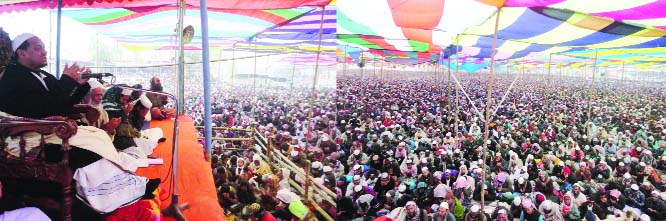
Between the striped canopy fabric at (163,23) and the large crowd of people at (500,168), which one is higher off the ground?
the striped canopy fabric at (163,23)

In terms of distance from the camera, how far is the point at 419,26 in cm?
286

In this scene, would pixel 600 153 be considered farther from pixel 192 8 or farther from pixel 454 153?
pixel 192 8

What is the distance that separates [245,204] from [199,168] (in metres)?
0.32

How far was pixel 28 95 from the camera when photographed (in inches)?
44.1

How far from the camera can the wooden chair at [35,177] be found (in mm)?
917

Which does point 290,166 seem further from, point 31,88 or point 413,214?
point 31,88

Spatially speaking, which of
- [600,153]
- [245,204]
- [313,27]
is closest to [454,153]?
[600,153]

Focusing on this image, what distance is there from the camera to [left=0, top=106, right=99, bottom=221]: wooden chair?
3.01 ft

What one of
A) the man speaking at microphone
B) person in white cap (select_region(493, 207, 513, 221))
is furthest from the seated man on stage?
person in white cap (select_region(493, 207, 513, 221))

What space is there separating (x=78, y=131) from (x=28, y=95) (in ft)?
0.84

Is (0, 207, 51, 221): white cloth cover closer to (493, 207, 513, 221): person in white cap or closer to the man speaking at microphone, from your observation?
the man speaking at microphone

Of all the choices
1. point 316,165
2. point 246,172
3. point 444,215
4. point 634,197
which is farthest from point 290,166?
point 634,197

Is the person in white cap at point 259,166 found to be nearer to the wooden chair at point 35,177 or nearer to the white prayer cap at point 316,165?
the white prayer cap at point 316,165

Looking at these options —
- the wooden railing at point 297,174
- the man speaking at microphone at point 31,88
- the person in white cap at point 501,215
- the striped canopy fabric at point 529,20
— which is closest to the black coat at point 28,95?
the man speaking at microphone at point 31,88
